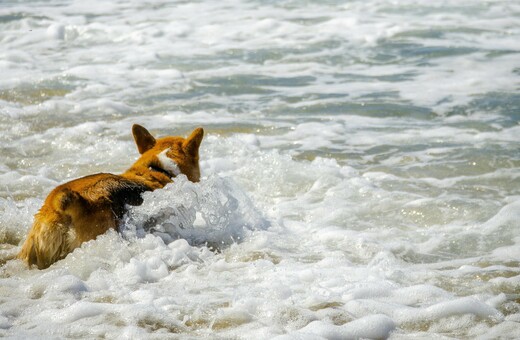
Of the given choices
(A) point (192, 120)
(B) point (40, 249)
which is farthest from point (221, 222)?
(A) point (192, 120)

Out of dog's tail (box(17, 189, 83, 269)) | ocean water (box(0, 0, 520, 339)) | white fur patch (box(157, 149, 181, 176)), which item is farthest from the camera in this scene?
white fur patch (box(157, 149, 181, 176))

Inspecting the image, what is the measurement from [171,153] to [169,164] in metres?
0.11

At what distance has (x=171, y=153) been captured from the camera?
18.8 feet

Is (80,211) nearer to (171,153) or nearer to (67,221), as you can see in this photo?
(67,221)

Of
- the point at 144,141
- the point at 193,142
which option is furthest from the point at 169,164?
the point at 144,141

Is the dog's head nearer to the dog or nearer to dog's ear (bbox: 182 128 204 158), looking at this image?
dog's ear (bbox: 182 128 204 158)

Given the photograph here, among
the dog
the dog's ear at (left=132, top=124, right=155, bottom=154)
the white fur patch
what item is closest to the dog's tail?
the dog

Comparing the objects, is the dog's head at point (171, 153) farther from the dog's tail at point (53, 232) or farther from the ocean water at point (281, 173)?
the dog's tail at point (53, 232)

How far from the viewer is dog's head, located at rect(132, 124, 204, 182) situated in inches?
223

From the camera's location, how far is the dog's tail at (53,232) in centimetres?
453

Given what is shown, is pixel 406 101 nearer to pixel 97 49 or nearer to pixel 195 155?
pixel 195 155

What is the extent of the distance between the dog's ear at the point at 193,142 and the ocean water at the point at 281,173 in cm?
39

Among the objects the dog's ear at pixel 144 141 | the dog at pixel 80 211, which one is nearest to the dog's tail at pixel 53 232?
the dog at pixel 80 211

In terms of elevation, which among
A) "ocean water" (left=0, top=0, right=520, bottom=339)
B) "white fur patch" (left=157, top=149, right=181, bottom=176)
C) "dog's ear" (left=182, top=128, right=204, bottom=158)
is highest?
"dog's ear" (left=182, top=128, right=204, bottom=158)
